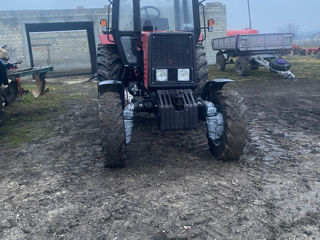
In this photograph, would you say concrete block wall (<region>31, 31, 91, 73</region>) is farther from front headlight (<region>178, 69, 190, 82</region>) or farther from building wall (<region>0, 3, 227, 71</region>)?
front headlight (<region>178, 69, 190, 82</region>)

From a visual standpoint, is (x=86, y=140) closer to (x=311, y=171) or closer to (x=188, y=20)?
(x=188, y=20)

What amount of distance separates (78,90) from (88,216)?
9583 millimetres

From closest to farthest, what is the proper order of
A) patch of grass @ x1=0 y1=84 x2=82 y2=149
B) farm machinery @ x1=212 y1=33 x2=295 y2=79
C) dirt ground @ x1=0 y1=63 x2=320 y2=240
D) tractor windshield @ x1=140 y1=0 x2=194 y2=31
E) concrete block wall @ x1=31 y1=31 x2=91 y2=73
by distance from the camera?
dirt ground @ x1=0 y1=63 x2=320 y2=240 → tractor windshield @ x1=140 y1=0 x2=194 y2=31 → patch of grass @ x1=0 y1=84 x2=82 y2=149 → farm machinery @ x1=212 y1=33 x2=295 y2=79 → concrete block wall @ x1=31 y1=31 x2=91 y2=73

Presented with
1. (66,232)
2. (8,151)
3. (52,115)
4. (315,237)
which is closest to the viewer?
(315,237)

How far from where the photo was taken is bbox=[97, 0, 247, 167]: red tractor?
4.22 m

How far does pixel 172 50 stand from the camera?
15.1ft

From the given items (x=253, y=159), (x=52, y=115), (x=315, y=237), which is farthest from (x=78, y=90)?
(x=315, y=237)

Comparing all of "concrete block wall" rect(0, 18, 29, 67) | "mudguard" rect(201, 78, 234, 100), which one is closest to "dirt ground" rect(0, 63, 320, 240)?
"mudguard" rect(201, 78, 234, 100)

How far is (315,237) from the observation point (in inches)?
109

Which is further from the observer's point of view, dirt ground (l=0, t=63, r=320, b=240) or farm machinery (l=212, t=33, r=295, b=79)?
farm machinery (l=212, t=33, r=295, b=79)

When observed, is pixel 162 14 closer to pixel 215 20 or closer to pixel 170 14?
pixel 170 14

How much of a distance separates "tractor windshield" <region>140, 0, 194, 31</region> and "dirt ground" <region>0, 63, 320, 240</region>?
6.67 ft

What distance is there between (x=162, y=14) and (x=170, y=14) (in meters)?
0.16

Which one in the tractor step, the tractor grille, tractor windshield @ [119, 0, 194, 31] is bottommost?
the tractor step
